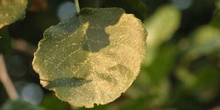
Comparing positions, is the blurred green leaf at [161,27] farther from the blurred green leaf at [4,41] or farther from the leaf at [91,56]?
the leaf at [91,56]

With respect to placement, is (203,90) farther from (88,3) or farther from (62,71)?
(62,71)

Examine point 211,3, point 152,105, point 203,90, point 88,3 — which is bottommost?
point 203,90

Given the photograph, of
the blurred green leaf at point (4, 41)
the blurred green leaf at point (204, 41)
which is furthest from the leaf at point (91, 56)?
the blurred green leaf at point (204, 41)

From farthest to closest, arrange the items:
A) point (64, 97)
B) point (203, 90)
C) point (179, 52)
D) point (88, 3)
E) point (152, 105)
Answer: point (203, 90) < point (179, 52) < point (152, 105) < point (88, 3) < point (64, 97)

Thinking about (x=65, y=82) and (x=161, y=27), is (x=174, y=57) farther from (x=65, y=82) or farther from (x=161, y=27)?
(x=65, y=82)

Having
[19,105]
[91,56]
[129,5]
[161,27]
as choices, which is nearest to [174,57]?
[161,27]

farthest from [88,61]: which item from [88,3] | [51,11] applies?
[51,11]
